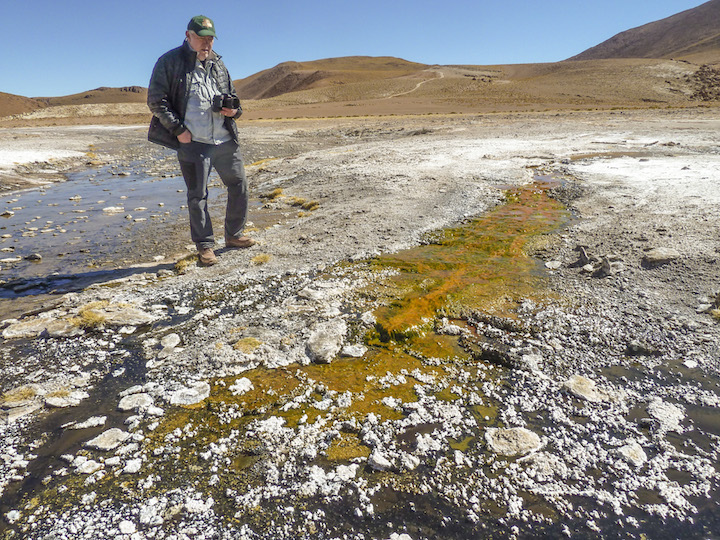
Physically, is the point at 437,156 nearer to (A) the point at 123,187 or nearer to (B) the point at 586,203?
(B) the point at 586,203

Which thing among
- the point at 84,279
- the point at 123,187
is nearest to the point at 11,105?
the point at 123,187

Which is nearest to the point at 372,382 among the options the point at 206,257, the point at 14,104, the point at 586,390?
the point at 586,390

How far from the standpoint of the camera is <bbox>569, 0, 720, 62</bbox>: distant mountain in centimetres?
11700

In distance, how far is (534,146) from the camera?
12594mm

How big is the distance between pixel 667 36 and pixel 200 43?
171004mm

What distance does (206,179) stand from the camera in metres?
4.43

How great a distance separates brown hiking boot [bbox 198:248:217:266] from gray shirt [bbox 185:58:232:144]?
1100 mm

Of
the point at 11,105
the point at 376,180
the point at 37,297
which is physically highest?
the point at 11,105

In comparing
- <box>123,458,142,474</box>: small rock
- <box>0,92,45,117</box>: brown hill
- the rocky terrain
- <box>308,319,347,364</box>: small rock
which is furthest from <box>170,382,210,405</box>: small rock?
<box>0,92,45,117</box>: brown hill

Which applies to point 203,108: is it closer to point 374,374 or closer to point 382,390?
point 374,374

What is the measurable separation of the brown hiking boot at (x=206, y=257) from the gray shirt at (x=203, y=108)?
110cm

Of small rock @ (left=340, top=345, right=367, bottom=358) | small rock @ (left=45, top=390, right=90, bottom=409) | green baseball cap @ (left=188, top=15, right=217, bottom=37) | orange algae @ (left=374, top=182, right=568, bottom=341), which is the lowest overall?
small rock @ (left=340, top=345, right=367, bottom=358)

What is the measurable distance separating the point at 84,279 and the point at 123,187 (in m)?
6.41

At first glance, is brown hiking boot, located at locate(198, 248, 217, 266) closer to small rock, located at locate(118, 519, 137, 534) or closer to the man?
the man
